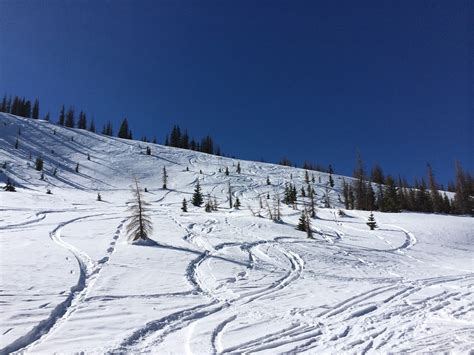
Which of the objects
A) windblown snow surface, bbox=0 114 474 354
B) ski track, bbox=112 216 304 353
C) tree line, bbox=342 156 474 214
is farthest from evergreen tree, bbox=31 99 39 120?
ski track, bbox=112 216 304 353

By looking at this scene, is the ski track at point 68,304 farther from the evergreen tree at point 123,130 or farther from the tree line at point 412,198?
the evergreen tree at point 123,130

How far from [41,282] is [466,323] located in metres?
10.3

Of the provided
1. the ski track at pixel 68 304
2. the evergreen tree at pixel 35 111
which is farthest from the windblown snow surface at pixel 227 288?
the evergreen tree at pixel 35 111

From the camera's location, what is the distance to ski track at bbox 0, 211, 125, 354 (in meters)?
4.36

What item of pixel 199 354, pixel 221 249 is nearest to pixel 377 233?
pixel 221 249

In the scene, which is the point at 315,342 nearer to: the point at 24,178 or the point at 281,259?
the point at 281,259

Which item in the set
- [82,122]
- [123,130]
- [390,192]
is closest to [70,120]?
[82,122]

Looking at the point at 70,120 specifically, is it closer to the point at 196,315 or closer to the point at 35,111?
the point at 35,111

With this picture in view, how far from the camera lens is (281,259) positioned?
12055 millimetres

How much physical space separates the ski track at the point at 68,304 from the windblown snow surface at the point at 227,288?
0.03 m

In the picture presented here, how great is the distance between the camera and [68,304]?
5.94 m

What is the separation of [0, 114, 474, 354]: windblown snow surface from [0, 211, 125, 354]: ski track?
26mm

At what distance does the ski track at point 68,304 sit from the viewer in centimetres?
436

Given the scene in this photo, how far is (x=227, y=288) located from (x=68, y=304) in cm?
406
